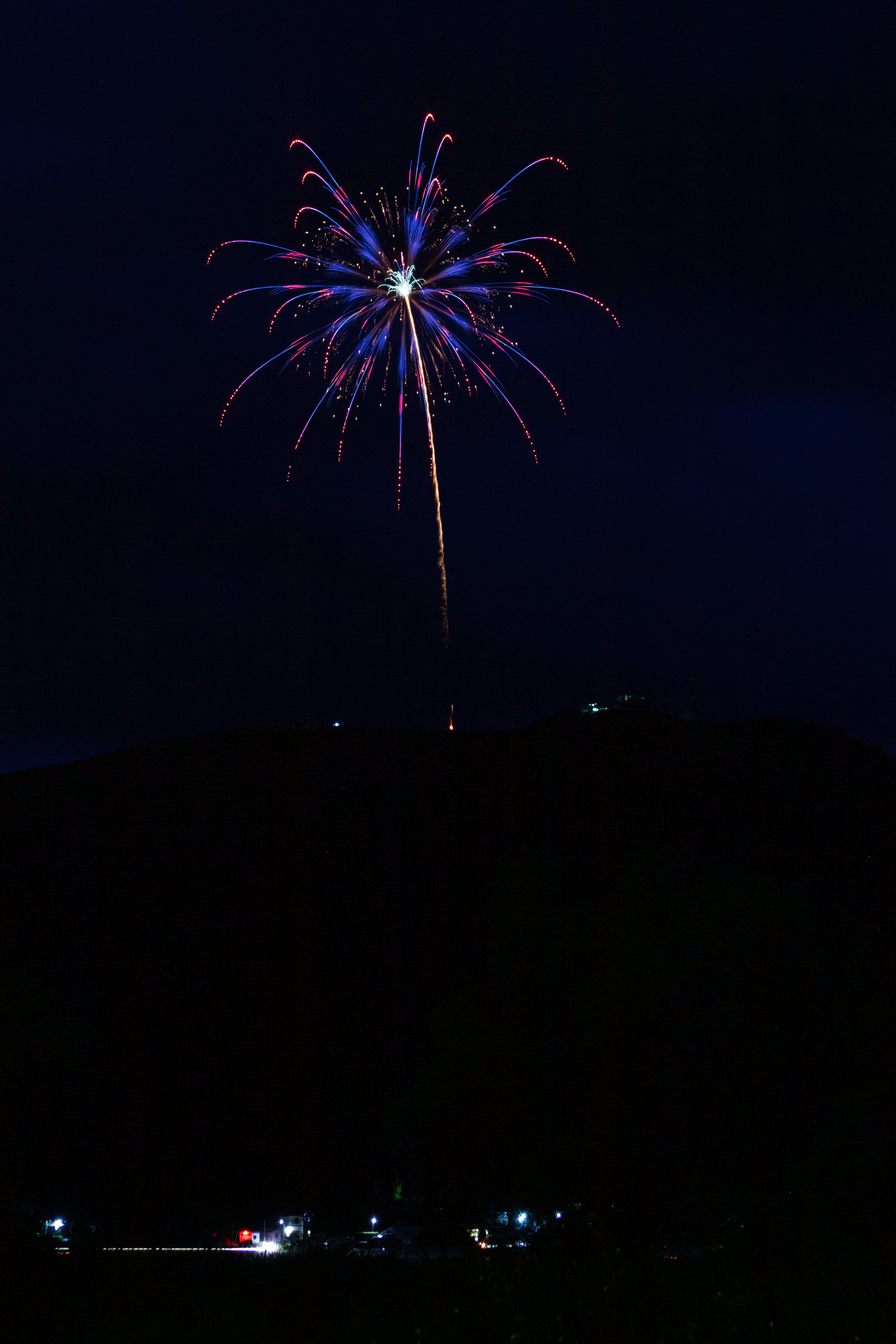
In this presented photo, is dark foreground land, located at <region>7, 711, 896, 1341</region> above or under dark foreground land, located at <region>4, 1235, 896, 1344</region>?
above

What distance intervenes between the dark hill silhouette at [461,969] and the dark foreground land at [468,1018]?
18 cm

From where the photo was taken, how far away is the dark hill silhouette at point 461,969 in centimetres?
3212

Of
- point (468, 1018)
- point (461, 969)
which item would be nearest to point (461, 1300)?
point (468, 1018)

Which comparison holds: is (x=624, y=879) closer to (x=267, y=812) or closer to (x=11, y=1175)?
(x=11, y=1175)

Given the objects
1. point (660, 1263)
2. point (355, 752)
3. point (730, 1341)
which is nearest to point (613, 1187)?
point (660, 1263)

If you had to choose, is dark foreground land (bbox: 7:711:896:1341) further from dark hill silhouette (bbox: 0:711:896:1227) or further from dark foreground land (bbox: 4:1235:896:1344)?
dark hill silhouette (bbox: 0:711:896:1227)

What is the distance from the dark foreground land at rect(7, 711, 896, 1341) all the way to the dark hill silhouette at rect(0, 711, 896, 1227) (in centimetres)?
18

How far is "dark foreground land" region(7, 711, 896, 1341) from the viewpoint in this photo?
627 inches

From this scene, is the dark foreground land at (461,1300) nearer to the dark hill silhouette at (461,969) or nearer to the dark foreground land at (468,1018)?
the dark foreground land at (468,1018)

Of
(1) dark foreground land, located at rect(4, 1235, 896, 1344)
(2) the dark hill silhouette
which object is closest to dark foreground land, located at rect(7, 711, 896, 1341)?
(1) dark foreground land, located at rect(4, 1235, 896, 1344)

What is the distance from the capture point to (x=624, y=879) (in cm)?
5159

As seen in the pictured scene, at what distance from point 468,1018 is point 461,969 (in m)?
30.9

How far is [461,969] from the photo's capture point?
81.9 metres

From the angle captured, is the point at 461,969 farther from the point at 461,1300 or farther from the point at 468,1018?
the point at 461,1300
